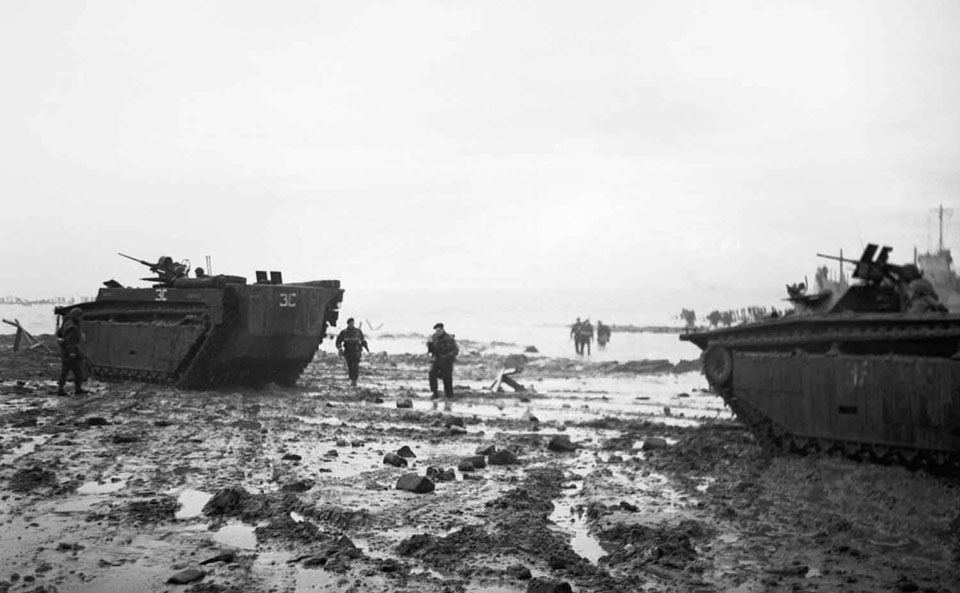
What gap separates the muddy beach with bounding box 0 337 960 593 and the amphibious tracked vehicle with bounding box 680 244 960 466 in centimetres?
39

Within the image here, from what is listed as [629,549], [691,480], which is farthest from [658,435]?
[629,549]

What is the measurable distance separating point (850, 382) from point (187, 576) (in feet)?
23.7

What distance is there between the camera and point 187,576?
453cm

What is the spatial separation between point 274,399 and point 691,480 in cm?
950

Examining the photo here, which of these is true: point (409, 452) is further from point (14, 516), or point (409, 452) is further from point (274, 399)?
point (274, 399)

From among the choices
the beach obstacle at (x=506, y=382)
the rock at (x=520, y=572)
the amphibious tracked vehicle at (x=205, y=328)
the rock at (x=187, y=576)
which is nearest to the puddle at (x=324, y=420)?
the amphibious tracked vehicle at (x=205, y=328)

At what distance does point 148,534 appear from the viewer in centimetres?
543

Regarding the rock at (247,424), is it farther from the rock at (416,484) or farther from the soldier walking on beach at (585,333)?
the soldier walking on beach at (585,333)

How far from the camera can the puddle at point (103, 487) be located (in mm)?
6699

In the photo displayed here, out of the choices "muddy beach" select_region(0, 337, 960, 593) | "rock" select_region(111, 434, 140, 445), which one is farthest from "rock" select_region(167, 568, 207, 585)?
"rock" select_region(111, 434, 140, 445)

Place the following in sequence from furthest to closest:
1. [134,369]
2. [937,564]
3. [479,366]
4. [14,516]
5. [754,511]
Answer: [479,366], [134,369], [754,511], [14,516], [937,564]

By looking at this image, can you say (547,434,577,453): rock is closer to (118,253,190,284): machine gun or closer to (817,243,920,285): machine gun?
(817,243,920,285): machine gun

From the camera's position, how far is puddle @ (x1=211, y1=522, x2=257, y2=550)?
5266mm

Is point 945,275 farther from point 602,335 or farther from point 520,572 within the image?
point 520,572
